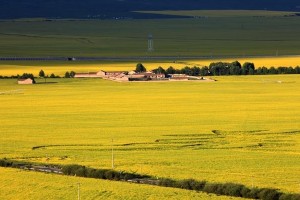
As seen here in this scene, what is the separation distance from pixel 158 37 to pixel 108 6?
59746 mm

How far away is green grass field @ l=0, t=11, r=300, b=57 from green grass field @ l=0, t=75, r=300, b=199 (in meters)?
30.8

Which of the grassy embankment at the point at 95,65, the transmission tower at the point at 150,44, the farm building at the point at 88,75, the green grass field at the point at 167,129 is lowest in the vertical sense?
the green grass field at the point at 167,129

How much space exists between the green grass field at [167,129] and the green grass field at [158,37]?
30.8 m

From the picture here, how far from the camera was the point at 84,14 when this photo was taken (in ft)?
504

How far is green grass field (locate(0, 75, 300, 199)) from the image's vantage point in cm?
2812

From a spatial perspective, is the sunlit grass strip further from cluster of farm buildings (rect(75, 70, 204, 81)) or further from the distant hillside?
the distant hillside

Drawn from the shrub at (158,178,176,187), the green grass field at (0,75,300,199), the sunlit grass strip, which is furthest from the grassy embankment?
the shrub at (158,178,176,187)

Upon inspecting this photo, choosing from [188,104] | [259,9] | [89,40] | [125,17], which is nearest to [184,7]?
[259,9]

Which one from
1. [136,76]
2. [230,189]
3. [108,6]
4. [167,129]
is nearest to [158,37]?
[136,76]

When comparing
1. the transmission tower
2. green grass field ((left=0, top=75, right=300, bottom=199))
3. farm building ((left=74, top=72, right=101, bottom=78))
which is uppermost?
the transmission tower

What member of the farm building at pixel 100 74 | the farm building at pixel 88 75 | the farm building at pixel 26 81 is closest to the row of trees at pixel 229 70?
the farm building at pixel 100 74

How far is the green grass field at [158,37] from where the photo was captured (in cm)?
8506

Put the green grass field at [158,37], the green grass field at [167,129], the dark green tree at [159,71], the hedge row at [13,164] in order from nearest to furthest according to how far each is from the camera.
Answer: the green grass field at [167,129] → the hedge row at [13,164] → the dark green tree at [159,71] → the green grass field at [158,37]

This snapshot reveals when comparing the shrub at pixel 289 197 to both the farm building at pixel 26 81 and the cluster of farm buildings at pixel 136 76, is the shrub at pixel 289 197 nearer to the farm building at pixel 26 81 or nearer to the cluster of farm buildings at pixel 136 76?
the farm building at pixel 26 81
